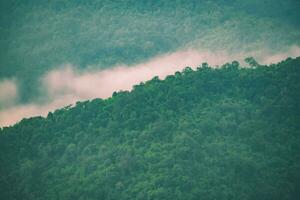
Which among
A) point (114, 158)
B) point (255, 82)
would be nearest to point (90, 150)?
point (114, 158)

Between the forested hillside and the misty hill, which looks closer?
the forested hillside

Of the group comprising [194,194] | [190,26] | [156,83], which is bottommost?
[194,194]

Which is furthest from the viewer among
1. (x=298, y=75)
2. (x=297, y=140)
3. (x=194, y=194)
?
(x=298, y=75)

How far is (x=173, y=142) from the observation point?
166 feet

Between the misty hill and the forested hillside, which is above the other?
the misty hill

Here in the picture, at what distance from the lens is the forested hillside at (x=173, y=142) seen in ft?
154

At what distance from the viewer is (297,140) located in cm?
5041

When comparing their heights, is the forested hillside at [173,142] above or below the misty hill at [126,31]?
below

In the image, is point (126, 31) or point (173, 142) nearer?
point (173, 142)

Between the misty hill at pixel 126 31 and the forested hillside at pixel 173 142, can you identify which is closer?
the forested hillside at pixel 173 142

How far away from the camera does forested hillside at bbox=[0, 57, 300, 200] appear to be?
46938 mm

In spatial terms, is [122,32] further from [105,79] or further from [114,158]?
[114,158]

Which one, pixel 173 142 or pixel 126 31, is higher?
pixel 126 31

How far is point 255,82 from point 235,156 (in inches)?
387
